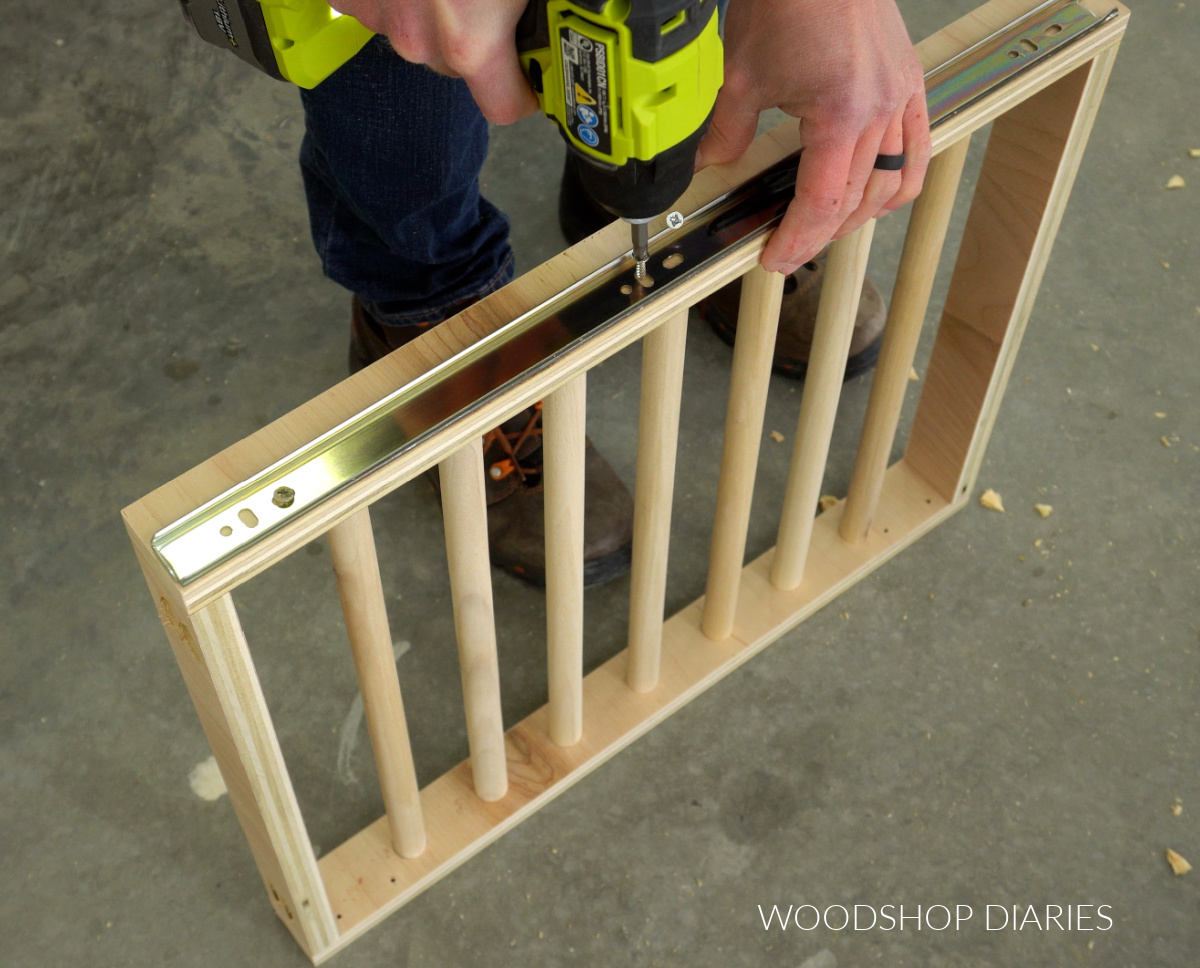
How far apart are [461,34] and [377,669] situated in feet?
1.46

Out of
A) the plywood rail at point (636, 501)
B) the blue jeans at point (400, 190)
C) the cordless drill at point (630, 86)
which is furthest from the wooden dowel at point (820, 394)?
the blue jeans at point (400, 190)

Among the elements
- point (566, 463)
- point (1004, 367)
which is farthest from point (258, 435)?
point (1004, 367)

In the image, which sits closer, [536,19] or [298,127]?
[536,19]

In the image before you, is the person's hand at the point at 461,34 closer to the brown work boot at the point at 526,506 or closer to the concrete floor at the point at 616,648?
the brown work boot at the point at 526,506

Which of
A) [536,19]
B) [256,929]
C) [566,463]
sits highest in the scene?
[536,19]

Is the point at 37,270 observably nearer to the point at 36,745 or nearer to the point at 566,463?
the point at 36,745

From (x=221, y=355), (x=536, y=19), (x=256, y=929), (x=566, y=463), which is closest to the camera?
(x=536, y=19)

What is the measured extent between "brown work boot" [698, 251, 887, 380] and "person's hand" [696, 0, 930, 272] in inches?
24.7

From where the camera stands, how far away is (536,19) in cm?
66

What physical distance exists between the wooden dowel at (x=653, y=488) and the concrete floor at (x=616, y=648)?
130mm

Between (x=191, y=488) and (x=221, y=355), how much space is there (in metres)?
0.85

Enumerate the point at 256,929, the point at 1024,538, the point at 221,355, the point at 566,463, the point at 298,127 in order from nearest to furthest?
the point at 566,463 → the point at 256,929 → the point at 1024,538 → the point at 221,355 → the point at 298,127

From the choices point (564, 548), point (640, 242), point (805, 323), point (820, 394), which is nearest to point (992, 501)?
point (805, 323)

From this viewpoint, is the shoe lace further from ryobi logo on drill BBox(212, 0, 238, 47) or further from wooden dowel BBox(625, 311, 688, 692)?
ryobi logo on drill BBox(212, 0, 238, 47)
